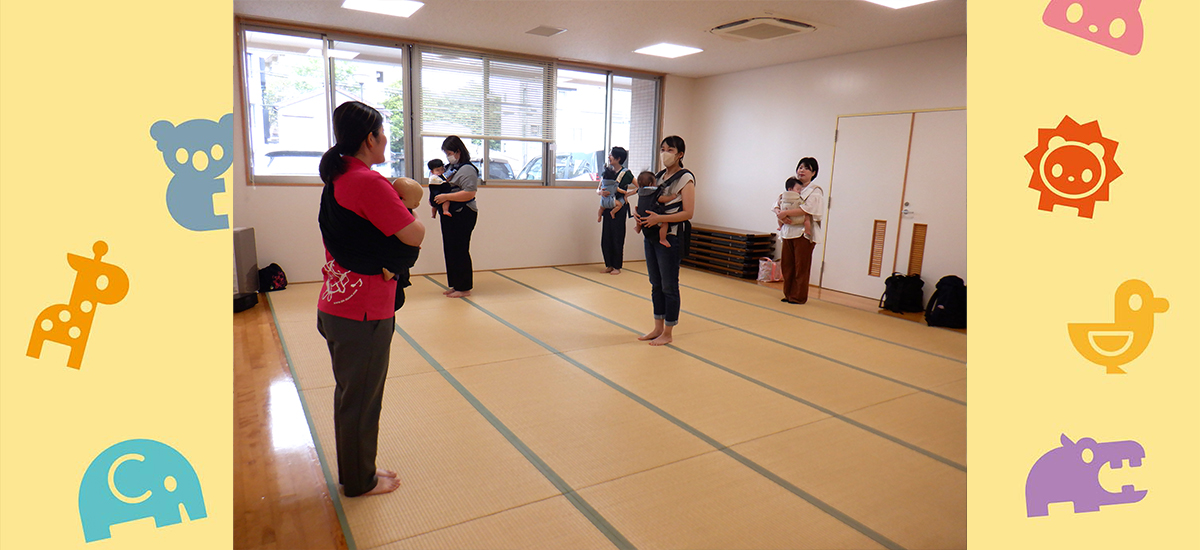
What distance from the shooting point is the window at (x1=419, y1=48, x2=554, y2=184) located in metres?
6.86

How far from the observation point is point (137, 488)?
60 cm

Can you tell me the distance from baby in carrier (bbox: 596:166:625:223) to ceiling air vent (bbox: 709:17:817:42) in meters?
2.10

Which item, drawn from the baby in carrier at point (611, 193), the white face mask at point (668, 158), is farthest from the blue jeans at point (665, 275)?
the baby in carrier at point (611, 193)

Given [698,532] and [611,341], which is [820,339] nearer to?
[611,341]

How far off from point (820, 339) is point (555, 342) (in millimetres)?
2068

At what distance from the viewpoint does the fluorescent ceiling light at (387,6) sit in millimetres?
5168

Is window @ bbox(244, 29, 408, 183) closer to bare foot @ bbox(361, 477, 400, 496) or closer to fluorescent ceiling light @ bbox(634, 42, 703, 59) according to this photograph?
fluorescent ceiling light @ bbox(634, 42, 703, 59)

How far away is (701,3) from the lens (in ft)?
16.1

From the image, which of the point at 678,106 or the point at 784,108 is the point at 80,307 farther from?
the point at 678,106

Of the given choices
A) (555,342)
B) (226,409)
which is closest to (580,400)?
(555,342)

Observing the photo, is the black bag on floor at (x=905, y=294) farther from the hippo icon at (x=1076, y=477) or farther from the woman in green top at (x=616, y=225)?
the hippo icon at (x=1076, y=477)

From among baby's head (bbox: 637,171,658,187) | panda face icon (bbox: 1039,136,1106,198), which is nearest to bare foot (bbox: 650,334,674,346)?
baby's head (bbox: 637,171,658,187)

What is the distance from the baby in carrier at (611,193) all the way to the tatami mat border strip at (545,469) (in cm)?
406

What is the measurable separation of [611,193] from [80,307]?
22.9 ft
